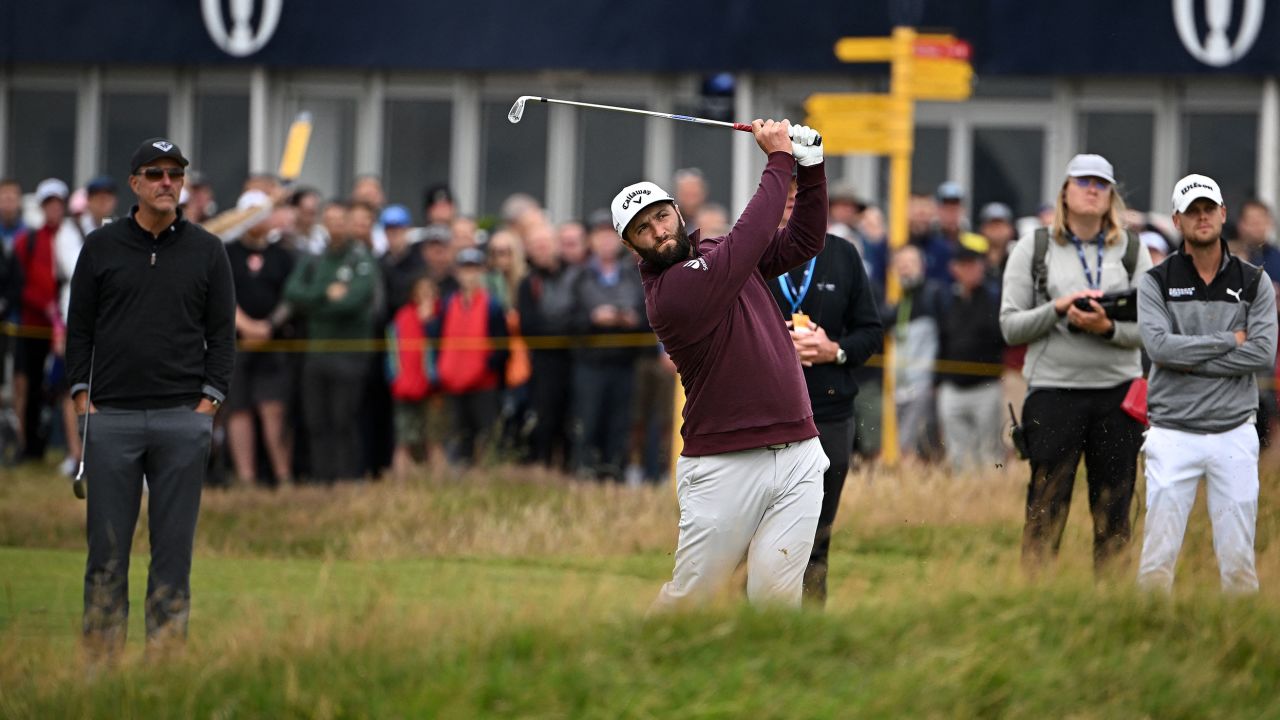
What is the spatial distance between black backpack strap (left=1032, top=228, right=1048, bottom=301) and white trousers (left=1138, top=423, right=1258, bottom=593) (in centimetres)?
112

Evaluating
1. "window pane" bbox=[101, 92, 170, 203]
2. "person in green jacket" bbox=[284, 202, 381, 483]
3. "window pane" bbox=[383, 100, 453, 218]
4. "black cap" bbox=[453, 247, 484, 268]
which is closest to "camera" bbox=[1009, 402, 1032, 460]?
"black cap" bbox=[453, 247, 484, 268]

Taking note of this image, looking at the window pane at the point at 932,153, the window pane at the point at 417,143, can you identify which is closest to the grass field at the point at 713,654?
the window pane at the point at 932,153

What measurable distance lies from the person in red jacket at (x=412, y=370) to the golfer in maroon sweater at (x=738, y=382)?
31.5 feet

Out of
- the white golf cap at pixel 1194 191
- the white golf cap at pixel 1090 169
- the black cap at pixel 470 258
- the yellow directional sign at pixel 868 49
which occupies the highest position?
the yellow directional sign at pixel 868 49

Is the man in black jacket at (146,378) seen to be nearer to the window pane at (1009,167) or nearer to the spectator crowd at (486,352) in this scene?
the spectator crowd at (486,352)

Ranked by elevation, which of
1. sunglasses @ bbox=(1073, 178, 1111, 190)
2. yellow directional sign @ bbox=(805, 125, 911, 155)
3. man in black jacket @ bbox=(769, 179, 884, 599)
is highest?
yellow directional sign @ bbox=(805, 125, 911, 155)

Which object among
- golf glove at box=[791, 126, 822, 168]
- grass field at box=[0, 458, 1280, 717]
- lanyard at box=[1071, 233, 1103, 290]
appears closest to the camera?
grass field at box=[0, 458, 1280, 717]

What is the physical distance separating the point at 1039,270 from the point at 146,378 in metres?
4.51

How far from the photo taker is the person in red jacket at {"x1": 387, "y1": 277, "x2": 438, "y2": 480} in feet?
59.5

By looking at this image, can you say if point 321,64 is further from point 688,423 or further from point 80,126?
point 688,423

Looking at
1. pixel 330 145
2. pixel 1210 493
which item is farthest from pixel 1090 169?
pixel 330 145

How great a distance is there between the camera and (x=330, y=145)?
25.7m

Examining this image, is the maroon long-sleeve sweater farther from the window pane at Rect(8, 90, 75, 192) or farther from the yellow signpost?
the window pane at Rect(8, 90, 75, 192)

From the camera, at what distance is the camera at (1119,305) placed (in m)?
10.3
